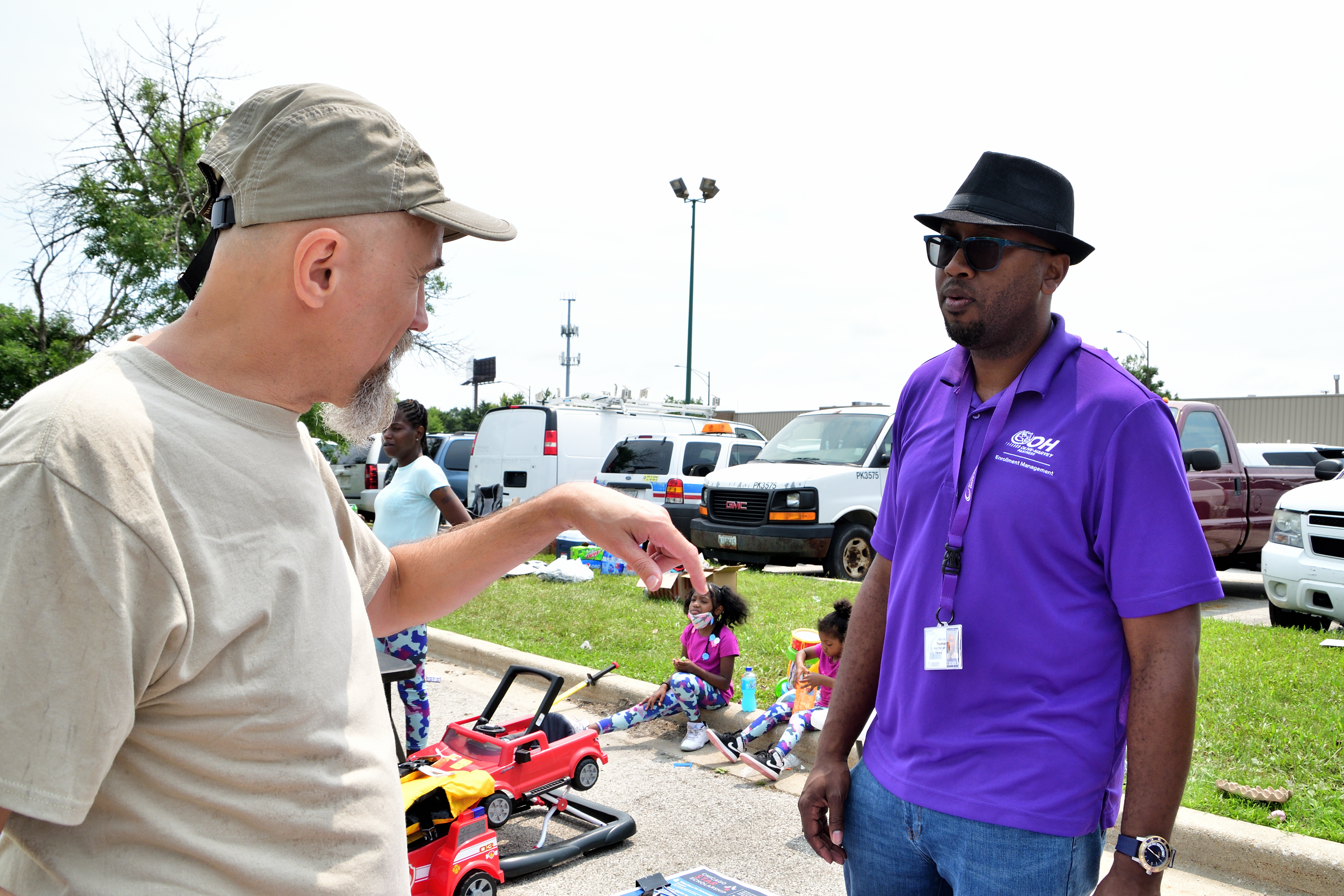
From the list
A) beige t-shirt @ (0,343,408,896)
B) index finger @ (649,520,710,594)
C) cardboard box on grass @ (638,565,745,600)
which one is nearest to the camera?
beige t-shirt @ (0,343,408,896)

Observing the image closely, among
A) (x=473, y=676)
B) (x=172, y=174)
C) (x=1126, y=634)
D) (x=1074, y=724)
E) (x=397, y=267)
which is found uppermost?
(x=172, y=174)

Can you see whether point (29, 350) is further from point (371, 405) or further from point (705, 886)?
point (371, 405)

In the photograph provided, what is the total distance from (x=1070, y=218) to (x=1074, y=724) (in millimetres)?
1293

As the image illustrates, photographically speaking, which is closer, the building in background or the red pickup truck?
the red pickup truck

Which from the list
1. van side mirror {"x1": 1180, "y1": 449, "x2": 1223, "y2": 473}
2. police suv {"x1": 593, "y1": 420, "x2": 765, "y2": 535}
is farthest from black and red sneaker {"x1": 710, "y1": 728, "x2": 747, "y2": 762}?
police suv {"x1": 593, "y1": 420, "x2": 765, "y2": 535}

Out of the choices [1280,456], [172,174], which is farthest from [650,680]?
[172,174]

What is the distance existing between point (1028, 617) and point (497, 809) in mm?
2759

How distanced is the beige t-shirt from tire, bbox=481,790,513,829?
103 inches

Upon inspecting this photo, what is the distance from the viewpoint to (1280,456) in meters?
15.0

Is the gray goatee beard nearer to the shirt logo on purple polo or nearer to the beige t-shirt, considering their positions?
the beige t-shirt

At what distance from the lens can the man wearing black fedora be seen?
190cm

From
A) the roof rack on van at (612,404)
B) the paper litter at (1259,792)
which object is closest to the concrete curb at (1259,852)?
the paper litter at (1259,792)

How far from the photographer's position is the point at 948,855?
2.01m

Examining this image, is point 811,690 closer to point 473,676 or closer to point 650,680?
point 650,680
